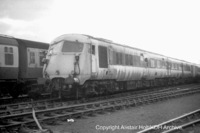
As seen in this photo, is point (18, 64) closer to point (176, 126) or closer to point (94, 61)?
point (94, 61)

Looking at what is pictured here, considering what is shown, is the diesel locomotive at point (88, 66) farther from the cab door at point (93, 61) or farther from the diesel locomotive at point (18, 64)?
the diesel locomotive at point (18, 64)

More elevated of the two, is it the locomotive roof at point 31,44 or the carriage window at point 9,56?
the locomotive roof at point 31,44

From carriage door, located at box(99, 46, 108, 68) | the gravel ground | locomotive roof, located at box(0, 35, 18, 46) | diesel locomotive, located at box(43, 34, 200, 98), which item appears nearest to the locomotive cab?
diesel locomotive, located at box(43, 34, 200, 98)

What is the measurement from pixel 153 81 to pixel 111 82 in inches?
337

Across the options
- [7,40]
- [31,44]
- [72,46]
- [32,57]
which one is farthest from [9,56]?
[72,46]

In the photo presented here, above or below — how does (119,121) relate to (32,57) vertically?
below

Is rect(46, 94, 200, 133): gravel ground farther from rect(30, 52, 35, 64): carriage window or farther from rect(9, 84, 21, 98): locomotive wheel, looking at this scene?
rect(30, 52, 35, 64): carriage window

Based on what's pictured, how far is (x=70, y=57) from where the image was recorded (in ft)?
33.8

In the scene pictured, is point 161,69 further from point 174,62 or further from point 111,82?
point 111,82

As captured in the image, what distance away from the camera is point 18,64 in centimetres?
1230

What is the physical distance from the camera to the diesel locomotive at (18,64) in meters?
11.6

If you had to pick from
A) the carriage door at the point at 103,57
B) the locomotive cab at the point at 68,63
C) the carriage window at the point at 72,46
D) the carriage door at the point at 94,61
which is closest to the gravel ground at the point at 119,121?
the locomotive cab at the point at 68,63

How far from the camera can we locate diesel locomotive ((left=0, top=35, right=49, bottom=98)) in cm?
1163

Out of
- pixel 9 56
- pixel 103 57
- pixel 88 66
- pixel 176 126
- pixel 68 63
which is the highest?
pixel 9 56
